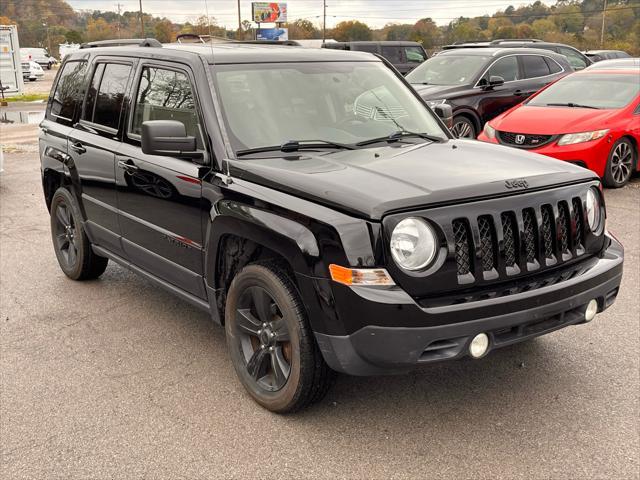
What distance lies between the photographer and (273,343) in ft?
12.0

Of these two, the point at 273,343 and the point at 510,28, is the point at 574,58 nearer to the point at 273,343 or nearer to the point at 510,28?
the point at 273,343

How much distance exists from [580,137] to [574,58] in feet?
31.9

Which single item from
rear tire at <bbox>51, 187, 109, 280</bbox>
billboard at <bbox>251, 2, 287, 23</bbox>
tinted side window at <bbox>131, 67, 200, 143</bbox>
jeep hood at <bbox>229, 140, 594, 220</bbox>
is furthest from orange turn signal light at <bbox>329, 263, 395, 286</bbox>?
billboard at <bbox>251, 2, 287, 23</bbox>

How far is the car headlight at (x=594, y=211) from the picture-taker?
12.4ft

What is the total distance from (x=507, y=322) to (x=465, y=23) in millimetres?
87318

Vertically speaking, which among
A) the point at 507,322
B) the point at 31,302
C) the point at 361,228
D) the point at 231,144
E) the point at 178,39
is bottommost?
the point at 31,302

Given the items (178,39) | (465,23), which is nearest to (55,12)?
(465,23)

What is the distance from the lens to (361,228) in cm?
311

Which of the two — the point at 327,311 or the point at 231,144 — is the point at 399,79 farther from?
the point at 327,311

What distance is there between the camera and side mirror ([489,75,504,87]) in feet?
40.5

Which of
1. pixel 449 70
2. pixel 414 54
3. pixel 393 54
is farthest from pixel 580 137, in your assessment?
pixel 414 54

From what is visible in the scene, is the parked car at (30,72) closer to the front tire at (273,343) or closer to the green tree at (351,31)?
the green tree at (351,31)

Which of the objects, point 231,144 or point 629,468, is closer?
point 629,468

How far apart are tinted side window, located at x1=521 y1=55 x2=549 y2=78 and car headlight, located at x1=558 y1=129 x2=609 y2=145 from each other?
Answer: 454 centimetres
